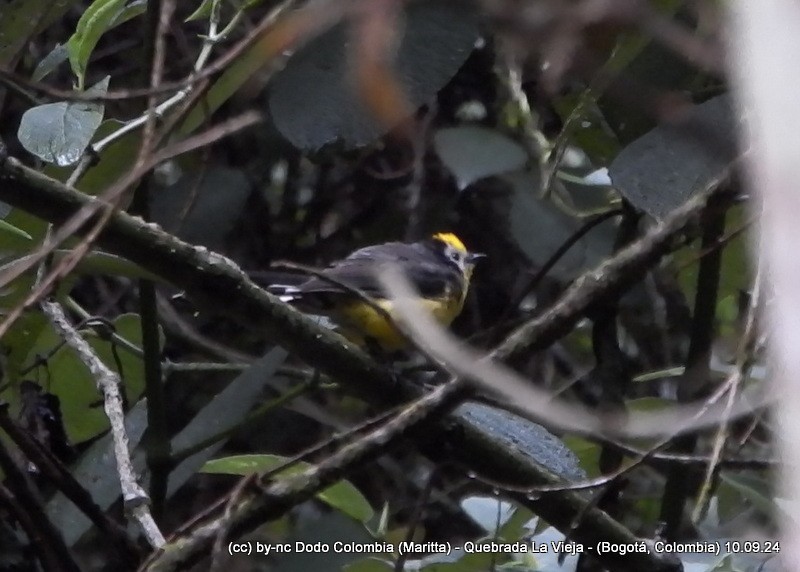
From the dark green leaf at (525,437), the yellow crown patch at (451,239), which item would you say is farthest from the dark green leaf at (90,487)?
the yellow crown patch at (451,239)

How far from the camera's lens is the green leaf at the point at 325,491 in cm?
145

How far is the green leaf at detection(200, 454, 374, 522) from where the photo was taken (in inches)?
57.2

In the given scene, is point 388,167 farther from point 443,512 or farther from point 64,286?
point 64,286

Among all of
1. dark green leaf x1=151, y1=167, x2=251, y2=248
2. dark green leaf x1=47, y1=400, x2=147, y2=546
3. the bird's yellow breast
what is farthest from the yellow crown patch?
dark green leaf x1=47, y1=400, x2=147, y2=546

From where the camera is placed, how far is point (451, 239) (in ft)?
8.77

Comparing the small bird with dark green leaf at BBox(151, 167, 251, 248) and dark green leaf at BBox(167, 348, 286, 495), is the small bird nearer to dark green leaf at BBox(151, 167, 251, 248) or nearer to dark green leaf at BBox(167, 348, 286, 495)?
dark green leaf at BBox(151, 167, 251, 248)

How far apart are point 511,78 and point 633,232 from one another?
0.36 metres

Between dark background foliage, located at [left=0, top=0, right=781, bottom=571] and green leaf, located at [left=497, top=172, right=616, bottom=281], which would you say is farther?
green leaf, located at [left=497, top=172, right=616, bottom=281]

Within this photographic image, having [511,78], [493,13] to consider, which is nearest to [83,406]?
[511,78]

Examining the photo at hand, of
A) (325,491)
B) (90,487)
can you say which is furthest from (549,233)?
(90,487)

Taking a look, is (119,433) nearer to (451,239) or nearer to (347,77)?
(347,77)

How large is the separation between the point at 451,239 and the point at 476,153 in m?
1.08

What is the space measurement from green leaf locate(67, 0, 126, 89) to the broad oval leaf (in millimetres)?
247

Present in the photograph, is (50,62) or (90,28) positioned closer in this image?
(90,28)
